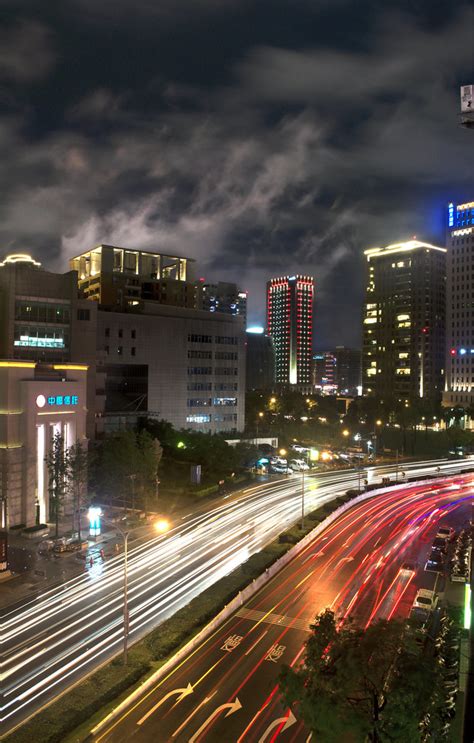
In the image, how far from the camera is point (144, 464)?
57250 millimetres

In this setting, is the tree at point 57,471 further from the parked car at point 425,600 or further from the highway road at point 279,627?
the parked car at point 425,600

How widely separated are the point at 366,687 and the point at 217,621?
16.3 m

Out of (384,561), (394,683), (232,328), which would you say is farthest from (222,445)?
(394,683)

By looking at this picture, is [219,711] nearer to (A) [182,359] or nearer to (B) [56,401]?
(B) [56,401]

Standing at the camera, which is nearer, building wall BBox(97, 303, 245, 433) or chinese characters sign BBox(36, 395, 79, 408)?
chinese characters sign BBox(36, 395, 79, 408)

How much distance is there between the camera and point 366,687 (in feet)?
55.1

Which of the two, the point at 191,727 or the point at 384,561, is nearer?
the point at 191,727

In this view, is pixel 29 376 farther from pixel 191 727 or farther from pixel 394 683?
pixel 394 683

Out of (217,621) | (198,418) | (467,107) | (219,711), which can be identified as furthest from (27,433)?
(198,418)

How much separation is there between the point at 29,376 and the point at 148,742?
38814 mm

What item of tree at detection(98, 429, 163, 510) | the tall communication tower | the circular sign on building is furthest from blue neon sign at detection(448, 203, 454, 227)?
the circular sign on building

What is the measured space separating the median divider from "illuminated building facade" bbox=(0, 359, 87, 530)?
23.9 meters

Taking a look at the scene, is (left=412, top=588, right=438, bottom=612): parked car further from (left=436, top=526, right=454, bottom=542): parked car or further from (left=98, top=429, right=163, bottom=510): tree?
(left=98, top=429, right=163, bottom=510): tree

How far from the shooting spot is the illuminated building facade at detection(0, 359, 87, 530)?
50.6m
